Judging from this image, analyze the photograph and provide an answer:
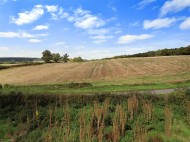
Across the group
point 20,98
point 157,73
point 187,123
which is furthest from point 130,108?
point 157,73

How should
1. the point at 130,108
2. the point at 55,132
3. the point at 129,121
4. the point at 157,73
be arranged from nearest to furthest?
1. the point at 55,132
2. the point at 129,121
3. the point at 130,108
4. the point at 157,73

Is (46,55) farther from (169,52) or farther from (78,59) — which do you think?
(169,52)

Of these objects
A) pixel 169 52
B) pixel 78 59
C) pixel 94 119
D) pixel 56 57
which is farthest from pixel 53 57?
pixel 94 119

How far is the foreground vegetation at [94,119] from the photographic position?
20625 mm

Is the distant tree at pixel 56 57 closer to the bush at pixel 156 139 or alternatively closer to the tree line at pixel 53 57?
the tree line at pixel 53 57

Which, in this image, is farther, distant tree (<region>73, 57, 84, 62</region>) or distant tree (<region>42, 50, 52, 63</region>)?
distant tree (<region>73, 57, 84, 62</region>)

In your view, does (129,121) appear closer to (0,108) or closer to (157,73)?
(0,108)

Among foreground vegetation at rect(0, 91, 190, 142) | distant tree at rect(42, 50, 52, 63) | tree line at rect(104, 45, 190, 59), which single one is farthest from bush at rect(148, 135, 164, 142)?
distant tree at rect(42, 50, 52, 63)

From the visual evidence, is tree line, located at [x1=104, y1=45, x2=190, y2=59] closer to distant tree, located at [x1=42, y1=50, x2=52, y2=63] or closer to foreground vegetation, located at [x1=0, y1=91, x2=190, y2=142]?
distant tree, located at [x1=42, y1=50, x2=52, y2=63]

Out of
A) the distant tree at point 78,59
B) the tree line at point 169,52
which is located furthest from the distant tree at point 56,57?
the tree line at point 169,52

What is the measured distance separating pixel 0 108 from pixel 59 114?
7.33 metres

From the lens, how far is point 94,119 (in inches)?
933

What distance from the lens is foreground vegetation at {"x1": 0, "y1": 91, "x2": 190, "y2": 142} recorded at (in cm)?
2062

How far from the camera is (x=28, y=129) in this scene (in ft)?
74.9
